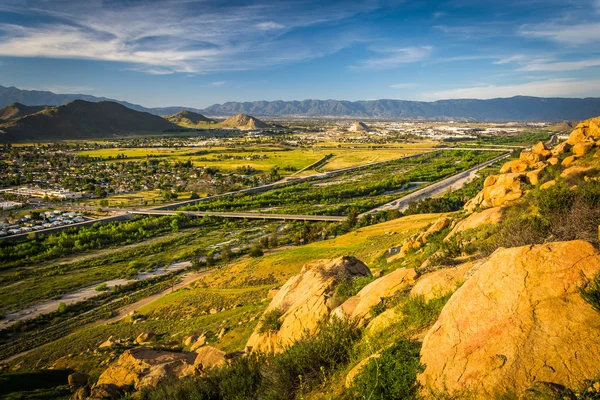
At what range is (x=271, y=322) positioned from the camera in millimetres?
12039

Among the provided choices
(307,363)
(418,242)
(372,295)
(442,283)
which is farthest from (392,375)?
(418,242)

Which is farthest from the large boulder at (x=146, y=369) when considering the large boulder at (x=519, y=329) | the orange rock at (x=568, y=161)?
the orange rock at (x=568, y=161)

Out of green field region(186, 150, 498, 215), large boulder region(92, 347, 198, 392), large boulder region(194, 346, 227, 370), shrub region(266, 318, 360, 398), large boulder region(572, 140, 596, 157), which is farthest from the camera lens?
green field region(186, 150, 498, 215)

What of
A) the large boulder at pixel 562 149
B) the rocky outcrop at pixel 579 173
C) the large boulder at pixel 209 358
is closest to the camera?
the large boulder at pixel 209 358

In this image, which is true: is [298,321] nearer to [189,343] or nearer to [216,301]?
[189,343]

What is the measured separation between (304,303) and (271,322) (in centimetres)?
136

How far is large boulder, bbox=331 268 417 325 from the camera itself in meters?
9.22

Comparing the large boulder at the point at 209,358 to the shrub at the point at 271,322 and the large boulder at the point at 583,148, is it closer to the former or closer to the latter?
the shrub at the point at 271,322

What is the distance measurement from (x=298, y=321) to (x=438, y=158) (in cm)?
13288

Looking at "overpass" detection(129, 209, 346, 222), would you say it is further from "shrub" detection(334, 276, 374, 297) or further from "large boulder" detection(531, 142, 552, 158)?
"shrub" detection(334, 276, 374, 297)

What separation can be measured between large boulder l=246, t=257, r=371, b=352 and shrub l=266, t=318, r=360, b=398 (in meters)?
1.08

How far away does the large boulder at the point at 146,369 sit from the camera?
40.0 feet

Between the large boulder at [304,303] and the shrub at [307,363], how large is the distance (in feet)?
3.55

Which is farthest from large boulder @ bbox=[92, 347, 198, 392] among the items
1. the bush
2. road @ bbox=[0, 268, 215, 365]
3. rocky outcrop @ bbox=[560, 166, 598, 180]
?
rocky outcrop @ bbox=[560, 166, 598, 180]
